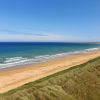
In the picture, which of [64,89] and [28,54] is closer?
[64,89]

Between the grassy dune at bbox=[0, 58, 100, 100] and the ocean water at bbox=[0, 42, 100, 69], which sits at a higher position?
the grassy dune at bbox=[0, 58, 100, 100]

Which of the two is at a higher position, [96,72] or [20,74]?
[96,72]

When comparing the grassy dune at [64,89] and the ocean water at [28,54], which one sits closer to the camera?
the grassy dune at [64,89]

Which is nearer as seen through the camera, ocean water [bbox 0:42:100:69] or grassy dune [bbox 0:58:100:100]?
grassy dune [bbox 0:58:100:100]

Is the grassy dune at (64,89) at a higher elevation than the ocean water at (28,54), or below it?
higher

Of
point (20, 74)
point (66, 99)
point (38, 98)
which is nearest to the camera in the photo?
point (38, 98)

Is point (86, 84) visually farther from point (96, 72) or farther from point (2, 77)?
point (2, 77)

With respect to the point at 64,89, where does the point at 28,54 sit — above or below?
below

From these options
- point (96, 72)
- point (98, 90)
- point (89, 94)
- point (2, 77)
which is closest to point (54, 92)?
point (89, 94)
